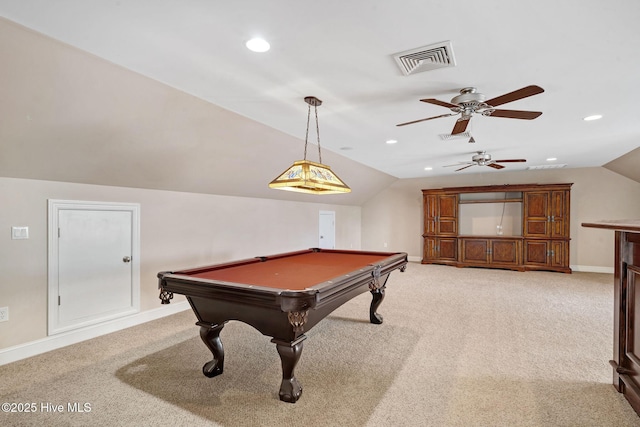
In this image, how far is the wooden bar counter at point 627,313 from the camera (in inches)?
83.5

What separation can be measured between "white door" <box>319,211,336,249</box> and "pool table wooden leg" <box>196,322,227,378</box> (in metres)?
5.04

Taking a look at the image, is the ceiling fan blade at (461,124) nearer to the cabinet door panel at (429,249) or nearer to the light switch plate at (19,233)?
the light switch plate at (19,233)

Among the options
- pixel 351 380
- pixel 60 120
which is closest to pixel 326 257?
pixel 351 380

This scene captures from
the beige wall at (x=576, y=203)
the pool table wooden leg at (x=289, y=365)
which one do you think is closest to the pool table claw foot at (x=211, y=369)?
the pool table wooden leg at (x=289, y=365)

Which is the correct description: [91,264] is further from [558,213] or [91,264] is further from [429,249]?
[558,213]

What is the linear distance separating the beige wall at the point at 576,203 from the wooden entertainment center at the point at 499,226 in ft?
1.60

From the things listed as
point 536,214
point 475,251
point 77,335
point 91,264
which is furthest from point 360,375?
point 536,214

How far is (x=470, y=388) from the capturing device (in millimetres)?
2348

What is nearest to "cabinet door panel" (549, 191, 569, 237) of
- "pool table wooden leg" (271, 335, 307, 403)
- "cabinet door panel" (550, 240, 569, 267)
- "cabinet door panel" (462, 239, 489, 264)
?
"cabinet door panel" (550, 240, 569, 267)

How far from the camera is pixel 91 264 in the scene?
3430 mm

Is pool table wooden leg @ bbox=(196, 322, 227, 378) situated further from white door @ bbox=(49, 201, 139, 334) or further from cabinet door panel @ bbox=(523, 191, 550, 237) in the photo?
cabinet door panel @ bbox=(523, 191, 550, 237)

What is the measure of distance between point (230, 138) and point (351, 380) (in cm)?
292

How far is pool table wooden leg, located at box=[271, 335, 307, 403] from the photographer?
213 cm

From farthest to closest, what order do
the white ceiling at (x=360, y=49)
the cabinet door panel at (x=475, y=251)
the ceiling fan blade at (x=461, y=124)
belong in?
the cabinet door panel at (x=475, y=251), the ceiling fan blade at (x=461, y=124), the white ceiling at (x=360, y=49)
